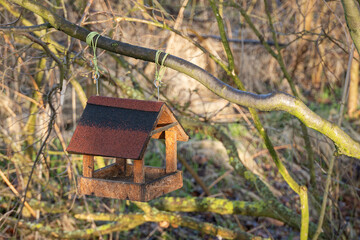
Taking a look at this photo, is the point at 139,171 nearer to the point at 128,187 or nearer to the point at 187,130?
the point at 128,187

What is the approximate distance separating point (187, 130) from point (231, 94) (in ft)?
8.51

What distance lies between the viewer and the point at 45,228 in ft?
13.9

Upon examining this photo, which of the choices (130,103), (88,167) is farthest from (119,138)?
(88,167)

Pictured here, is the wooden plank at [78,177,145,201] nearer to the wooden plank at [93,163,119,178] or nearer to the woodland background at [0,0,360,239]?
the wooden plank at [93,163,119,178]

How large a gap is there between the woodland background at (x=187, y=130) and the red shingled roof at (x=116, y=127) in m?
0.33

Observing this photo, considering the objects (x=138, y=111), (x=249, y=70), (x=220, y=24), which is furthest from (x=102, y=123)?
(x=249, y=70)

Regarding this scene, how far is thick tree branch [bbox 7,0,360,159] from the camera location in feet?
6.14

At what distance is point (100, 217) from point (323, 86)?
687 centimetres

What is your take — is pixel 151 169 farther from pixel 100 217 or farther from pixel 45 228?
pixel 45 228

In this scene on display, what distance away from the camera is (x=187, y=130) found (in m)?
A: 4.46

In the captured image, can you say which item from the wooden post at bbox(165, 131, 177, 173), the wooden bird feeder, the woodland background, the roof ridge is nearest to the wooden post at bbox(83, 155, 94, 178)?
the wooden bird feeder

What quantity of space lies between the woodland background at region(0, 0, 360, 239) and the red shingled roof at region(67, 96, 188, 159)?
1.10 feet

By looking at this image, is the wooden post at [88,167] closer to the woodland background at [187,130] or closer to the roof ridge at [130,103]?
the roof ridge at [130,103]

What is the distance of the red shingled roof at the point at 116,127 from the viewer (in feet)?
6.94
